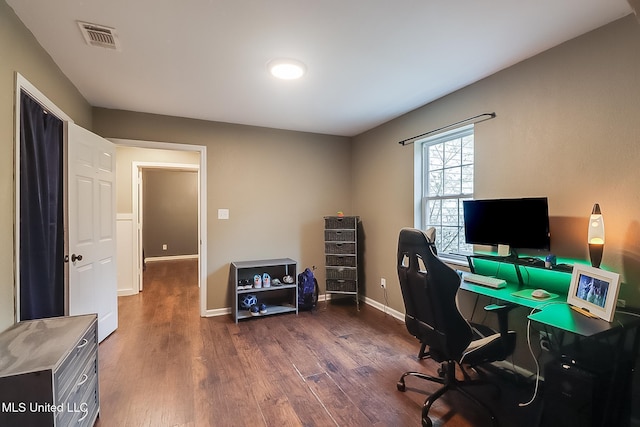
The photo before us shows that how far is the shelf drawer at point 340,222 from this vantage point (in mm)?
4074

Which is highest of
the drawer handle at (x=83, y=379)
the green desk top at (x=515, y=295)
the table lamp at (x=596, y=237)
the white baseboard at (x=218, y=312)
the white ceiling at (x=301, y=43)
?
the white ceiling at (x=301, y=43)

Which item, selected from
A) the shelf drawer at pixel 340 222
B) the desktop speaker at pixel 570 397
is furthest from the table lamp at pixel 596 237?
the shelf drawer at pixel 340 222

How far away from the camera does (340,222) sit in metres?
4.10

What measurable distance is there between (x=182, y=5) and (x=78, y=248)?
7.09ft

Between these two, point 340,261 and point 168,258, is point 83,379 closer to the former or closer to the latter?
point 340,261

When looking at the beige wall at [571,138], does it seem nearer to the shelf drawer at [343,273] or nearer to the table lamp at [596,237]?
the table lamp at [596,237]

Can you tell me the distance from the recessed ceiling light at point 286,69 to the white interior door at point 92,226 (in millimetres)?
1735

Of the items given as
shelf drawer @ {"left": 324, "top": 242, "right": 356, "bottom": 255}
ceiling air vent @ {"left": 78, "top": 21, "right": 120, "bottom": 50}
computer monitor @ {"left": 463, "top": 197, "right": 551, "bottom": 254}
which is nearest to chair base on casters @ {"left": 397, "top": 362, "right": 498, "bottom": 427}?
computer monitor @ {"left": 463, "top": 197, "right": 551, "bottom": 254}

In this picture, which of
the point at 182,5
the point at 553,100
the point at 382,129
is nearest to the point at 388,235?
the point at 382,129

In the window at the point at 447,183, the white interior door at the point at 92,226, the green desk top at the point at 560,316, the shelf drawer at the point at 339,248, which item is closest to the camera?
the green desk top at the point at 560,316

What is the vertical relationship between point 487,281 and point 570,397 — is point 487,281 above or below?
above

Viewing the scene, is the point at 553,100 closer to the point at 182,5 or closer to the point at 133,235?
the point at 182,5

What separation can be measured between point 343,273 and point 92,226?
2843 millimetres

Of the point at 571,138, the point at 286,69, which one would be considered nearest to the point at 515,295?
the point at 571,138
